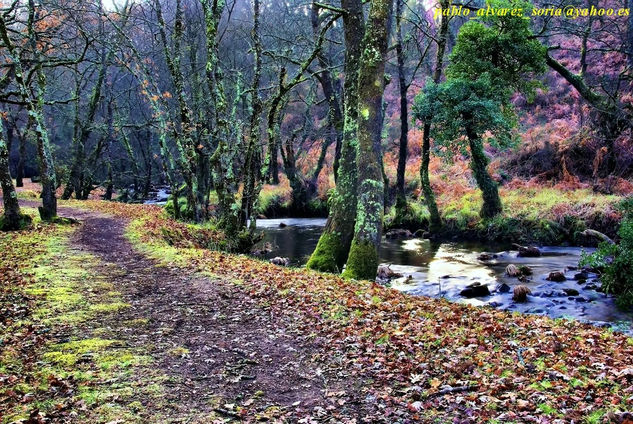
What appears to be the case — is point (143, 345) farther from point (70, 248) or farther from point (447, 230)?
point (447, 230)

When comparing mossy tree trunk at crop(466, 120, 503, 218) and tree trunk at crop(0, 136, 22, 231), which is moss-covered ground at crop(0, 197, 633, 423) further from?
mossy tree trunk at crop(466, 120, 503, 218)

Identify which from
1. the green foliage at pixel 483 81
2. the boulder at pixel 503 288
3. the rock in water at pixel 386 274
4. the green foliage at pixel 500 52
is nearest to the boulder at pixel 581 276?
the boulder at pixel 503 288

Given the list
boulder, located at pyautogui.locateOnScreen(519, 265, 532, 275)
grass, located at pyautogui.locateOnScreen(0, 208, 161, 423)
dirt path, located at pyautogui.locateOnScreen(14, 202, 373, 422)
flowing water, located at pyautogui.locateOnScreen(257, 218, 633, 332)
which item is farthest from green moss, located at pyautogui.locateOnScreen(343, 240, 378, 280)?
boulder, located at pyautogui.locateOnScreen(519, 265, 532, 275)

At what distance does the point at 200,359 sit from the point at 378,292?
399 cm

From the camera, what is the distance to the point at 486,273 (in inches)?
570

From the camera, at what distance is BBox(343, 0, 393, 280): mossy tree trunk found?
33.7 feet

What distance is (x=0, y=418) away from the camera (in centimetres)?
405

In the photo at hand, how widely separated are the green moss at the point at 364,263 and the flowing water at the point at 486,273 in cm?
262

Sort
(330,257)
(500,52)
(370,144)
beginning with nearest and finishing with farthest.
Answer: (370,144) < (330,257) < (500,52)

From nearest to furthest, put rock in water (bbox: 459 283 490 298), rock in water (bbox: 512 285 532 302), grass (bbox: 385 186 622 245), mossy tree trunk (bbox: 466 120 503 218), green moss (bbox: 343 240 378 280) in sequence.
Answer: green moss (bbox: 343 240 378 280)
rock in water (bbox: 512 285 532 302)
rock in water (bbox: 459 283 490 298)
grass (bbox: 385 186 622 245)
mossy tree trunk (bbox: 466 120 503 218)

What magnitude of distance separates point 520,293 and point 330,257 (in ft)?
16.2

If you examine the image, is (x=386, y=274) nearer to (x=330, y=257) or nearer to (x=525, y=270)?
(x=330, y=257)

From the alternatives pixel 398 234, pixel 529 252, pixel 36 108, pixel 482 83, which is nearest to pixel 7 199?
pixel 36 108

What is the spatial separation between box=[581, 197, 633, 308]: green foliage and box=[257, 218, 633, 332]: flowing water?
12.2 inches
